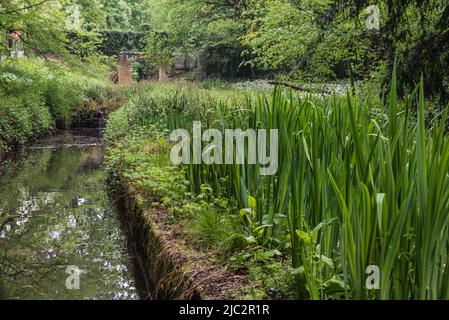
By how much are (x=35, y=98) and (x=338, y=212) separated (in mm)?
9854

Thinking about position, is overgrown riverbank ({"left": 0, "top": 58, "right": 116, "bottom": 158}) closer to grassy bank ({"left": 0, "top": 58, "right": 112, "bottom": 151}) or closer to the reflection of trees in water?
grassy bank ({"left": 0, "top": 58, "right": 112, "bottom": 151})

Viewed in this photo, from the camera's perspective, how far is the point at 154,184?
4.21 meters

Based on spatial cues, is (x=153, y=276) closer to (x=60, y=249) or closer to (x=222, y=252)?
(x=222, y=252)

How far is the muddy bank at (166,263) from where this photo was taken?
2.50 metres

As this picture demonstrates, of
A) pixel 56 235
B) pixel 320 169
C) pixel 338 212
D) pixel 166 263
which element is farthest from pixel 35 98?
pixel 338 212

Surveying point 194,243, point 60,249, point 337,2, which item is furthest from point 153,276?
point 337,2

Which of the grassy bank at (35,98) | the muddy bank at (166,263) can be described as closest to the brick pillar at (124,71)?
the grassy bank at (35,98)

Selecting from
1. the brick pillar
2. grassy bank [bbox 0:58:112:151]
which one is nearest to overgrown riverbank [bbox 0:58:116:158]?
grassy bank [bbox 0:58:112:151]

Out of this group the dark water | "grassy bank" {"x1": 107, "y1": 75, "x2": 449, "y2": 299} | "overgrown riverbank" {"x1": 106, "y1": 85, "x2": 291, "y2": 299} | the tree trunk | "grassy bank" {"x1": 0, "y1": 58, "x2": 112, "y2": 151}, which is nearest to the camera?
"grassy bank" {"x1": 107, "y1": 75, "x2": 449, "y2": 299}

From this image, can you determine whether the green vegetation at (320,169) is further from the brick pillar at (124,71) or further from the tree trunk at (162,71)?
the tree trunk at (162,71)

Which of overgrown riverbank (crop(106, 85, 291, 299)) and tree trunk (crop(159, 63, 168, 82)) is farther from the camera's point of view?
tree trunk (crop(159, 63, 168, 82))

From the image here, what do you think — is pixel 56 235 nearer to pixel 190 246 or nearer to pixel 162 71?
pixel 190 246

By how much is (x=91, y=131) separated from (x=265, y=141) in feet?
35.4

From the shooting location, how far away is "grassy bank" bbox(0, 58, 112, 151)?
30.8 feet
